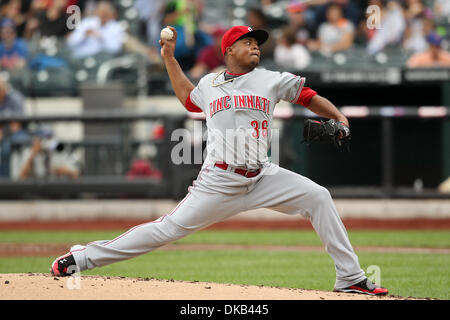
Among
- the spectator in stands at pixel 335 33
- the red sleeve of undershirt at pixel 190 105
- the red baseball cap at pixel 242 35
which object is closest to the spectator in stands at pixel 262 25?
the spectator in stands at pixel 335 33

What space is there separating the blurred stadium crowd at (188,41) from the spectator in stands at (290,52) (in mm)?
17

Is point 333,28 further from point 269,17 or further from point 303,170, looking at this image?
point 303,170

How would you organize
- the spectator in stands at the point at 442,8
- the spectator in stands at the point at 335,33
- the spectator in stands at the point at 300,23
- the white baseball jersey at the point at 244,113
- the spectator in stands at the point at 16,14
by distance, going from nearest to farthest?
the white baseball jersey at the point at 244,113, the spectator in stands at the point at 335,33, the spectator in stands at the point at 300,23, the spectator in stands at the point at 442,8, the spectator in stands at the point at 16,14

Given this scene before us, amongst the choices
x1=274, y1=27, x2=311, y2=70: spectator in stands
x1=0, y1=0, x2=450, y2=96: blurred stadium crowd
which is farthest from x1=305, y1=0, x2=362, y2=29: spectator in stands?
x1=274, y1=27, x2=311, y2=70: spectator in stands

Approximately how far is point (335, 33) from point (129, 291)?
959 centimetres

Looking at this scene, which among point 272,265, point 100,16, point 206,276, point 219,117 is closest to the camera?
point 219,117

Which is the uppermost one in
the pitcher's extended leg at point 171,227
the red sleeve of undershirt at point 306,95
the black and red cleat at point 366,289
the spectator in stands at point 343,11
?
the spectator in stands at point 343,11

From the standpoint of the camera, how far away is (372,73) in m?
11.5

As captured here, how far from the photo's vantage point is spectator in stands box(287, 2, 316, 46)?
13312 millimetres

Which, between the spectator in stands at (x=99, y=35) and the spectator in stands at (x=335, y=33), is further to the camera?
the spectator in stands at (x=99, y=35)

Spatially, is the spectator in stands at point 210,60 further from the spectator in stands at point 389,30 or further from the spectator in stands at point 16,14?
the spectator in stands at point 16,14

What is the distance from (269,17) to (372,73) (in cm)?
354

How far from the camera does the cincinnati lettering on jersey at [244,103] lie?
4715 mm

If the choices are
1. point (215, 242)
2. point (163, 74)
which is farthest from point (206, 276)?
point (163, 74)
